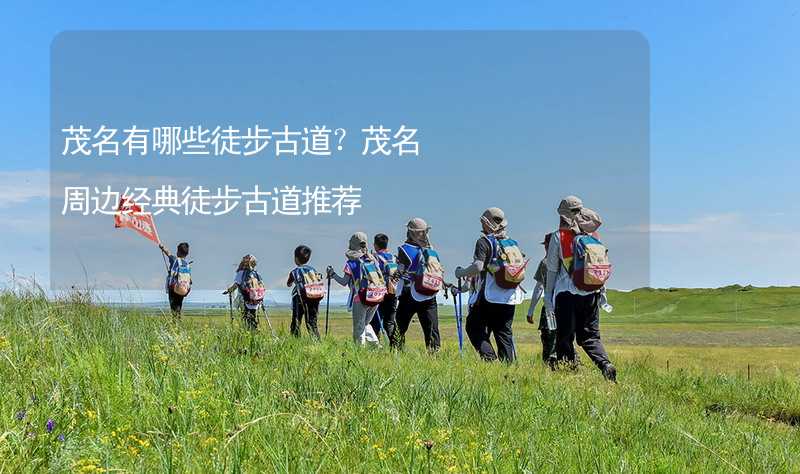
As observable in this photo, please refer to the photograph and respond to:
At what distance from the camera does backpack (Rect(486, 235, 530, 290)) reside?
10.5m

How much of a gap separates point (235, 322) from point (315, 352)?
1314 mm

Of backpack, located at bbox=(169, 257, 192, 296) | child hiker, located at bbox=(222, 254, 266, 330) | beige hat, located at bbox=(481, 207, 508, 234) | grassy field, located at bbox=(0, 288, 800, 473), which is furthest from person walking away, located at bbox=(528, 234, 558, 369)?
backpack, located at bbox=(169, 257, 192, 296)

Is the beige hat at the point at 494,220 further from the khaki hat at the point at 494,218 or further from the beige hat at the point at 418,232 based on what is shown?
the beige hat at the point at 418,232

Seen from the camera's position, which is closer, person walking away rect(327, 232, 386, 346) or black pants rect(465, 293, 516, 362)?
black pants rect(465, 293, 516, 362)

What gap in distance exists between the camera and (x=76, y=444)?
3.83 meters

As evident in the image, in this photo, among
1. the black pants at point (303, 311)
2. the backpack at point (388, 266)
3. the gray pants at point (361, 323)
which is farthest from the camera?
the black pants at point (303, 311)

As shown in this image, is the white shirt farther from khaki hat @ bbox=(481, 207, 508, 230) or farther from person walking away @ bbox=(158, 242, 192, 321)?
person walking away @ bbox=(158, 242, 192, 321)

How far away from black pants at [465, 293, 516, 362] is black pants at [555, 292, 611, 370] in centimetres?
134

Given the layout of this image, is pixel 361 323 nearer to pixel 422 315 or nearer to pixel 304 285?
pixel 422 315

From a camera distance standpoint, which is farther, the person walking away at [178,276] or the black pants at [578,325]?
the person walking away at [178,276]

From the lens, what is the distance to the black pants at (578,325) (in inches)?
367

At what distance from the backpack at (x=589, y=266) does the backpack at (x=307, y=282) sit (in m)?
6.92

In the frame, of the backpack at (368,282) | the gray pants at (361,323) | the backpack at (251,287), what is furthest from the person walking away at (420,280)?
the backpack at (251,287)

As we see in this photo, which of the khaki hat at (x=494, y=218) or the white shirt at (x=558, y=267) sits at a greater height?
the khaki hat at (x=494, y=218)
